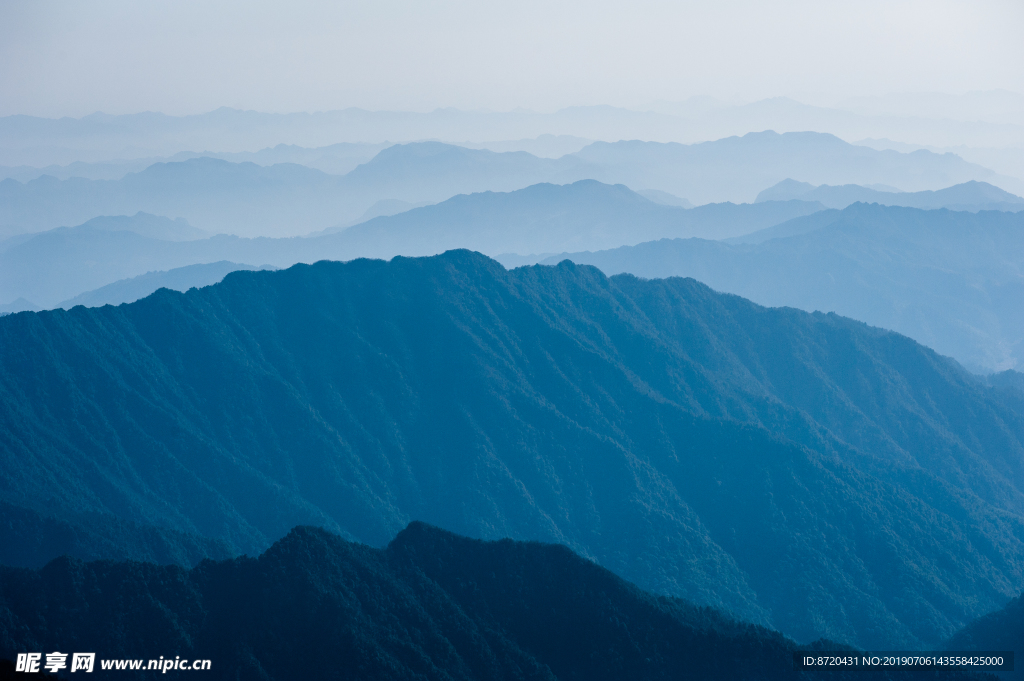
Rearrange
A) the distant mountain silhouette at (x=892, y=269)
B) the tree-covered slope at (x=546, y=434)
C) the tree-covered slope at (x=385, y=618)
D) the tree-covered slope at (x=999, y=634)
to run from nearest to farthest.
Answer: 1. the tree-covered slope at (x=385, y=618)
2. the tree-covered slope at (x=999, y=634)
3. the tree-covered slope at (x=546, y=434)
4. the distant mountain silhouette at (x=892, y=269)

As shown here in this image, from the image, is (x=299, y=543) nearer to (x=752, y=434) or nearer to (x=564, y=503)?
(x=564, y=503)

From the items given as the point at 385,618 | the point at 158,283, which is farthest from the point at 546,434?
the point at 158,283

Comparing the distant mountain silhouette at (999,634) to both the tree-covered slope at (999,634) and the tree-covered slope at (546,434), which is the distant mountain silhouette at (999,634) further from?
the tree-covered slope at (546,434)

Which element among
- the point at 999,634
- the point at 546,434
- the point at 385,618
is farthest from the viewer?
the point at 546,434

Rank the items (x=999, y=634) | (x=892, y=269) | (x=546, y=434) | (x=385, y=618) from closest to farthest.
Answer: (x=385, y=618) < (x=999, y=634) < (x=546, y=434) < (x=892, y=269)

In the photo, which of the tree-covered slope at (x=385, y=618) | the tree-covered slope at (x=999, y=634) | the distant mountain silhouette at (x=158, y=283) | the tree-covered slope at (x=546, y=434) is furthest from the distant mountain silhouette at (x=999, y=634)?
the distant mountain silhouette at (x=158, y=283)

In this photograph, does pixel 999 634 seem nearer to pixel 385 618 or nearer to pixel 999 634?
pixel 999 634
